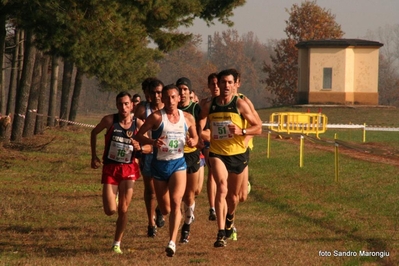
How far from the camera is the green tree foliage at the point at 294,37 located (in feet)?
314

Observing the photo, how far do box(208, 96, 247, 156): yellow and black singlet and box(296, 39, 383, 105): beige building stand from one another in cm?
6194

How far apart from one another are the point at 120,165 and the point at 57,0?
39.9ft

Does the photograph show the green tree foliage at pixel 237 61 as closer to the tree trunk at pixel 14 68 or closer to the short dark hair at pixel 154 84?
the tree trunk at pixel 14 68

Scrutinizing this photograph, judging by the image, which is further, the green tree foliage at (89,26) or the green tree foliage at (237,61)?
the green tree foliage at (237,61)

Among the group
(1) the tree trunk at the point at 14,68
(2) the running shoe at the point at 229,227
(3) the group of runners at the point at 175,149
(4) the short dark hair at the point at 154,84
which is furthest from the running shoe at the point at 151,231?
(1) the tree trunk at the point at 14,68

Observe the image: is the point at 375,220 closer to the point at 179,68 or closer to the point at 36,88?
the point at 36,88

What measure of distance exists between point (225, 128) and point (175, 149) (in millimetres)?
1105

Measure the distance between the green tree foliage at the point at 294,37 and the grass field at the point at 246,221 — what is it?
228 feet

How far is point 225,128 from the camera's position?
12023mm

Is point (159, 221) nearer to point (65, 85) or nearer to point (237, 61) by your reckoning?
point (65, 85)

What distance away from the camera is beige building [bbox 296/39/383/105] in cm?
7362

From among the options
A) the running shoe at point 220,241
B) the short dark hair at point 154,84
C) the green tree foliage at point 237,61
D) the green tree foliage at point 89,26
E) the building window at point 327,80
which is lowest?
the running shoe at point 220,241

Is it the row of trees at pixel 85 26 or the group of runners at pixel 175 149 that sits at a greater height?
the row of trees at pixel 85 26

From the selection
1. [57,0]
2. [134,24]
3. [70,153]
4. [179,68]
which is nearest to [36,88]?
[70,153]
